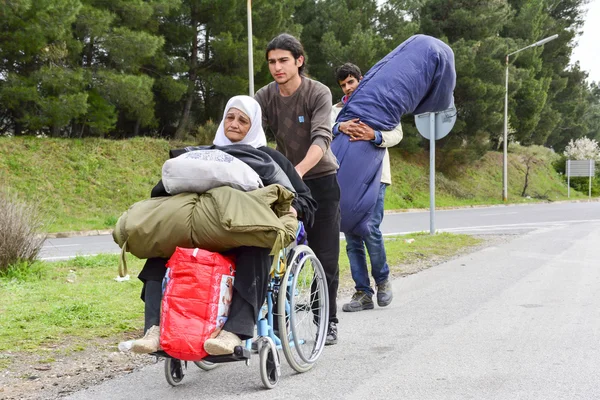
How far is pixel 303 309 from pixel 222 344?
1.14m

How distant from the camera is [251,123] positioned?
4.21 m

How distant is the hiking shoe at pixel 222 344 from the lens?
3.46 metres

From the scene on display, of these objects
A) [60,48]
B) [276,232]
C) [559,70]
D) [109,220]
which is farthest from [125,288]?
[559,70]

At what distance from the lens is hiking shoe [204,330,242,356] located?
11.3 ft

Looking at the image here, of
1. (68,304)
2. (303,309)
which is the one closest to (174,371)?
(303,309)

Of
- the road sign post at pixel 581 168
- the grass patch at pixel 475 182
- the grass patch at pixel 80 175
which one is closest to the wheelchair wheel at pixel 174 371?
the grass patch at pixel 80 175

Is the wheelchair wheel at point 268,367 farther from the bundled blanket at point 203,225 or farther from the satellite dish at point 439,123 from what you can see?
the satellite dish at point 439,123

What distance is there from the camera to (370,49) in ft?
104

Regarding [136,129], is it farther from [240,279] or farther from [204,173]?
[240,279]

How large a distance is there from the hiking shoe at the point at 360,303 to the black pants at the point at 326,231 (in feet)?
4.40

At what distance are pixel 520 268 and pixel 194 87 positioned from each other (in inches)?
772

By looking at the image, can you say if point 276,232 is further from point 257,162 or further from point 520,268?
point 520,268

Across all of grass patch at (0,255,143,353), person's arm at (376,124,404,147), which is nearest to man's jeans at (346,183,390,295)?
person's arm at (376,124,404,147)

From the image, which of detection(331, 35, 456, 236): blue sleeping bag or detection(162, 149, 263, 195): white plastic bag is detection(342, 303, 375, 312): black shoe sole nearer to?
detection(331, 35, 456, 236): blue sleeping bag
